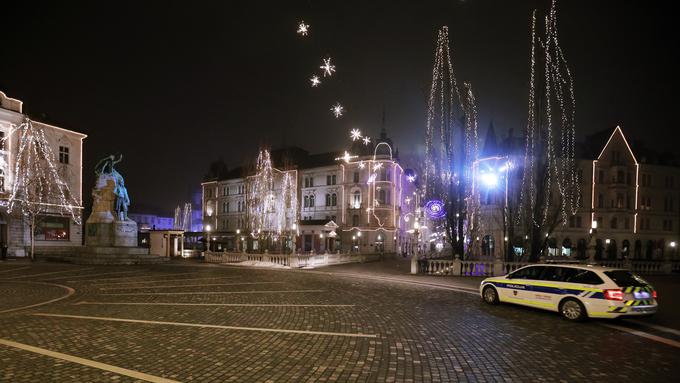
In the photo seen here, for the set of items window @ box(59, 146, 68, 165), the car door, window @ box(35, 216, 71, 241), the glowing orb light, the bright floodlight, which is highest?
window @ box(59, 146, 68, 165)

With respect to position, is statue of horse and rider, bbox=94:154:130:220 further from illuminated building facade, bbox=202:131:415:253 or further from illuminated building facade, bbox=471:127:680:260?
A: illuminated building facade, bbox=471:127:680:260

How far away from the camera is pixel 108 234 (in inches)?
1332

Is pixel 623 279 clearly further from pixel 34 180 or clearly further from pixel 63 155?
pixel 63 155

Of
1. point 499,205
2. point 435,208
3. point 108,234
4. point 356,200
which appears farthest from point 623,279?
point 356,200

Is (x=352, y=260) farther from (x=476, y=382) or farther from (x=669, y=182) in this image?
(x=669, y=182)

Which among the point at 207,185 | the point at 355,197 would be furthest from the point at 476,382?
the point at 207,185

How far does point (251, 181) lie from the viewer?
67.4 metres

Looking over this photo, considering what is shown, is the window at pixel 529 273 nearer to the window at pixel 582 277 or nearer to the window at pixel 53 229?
the window at pixel 582 277

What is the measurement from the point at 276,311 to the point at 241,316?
4.04ft

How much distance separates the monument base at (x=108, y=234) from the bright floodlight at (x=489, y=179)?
1749 inches

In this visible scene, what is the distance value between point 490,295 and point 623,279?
13.6ft

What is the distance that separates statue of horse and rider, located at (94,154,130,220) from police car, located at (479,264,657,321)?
102 feet

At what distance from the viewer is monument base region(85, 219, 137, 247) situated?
111 ft

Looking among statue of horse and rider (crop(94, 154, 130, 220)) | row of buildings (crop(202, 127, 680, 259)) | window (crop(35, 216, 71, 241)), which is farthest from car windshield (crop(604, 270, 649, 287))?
window (crop(35, 216, 71, 241))
